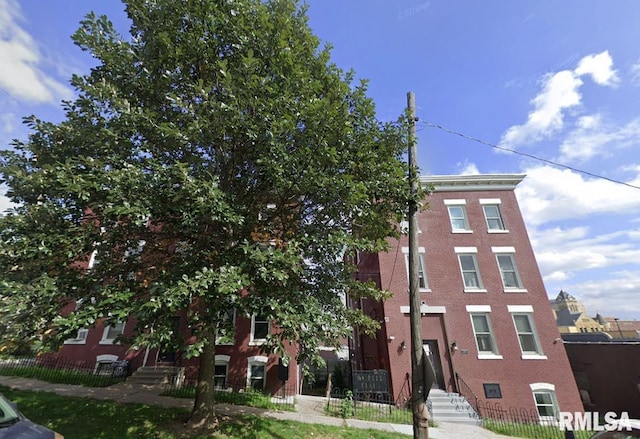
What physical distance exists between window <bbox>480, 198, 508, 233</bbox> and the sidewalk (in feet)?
35.8

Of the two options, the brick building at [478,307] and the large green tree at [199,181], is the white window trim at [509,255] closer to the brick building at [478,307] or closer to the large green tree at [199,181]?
the brick building at [478,307]

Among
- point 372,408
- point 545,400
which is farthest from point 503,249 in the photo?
point 372,408

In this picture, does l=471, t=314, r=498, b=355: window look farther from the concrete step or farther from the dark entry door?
the concrete step

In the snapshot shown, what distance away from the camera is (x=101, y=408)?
10.2 meters

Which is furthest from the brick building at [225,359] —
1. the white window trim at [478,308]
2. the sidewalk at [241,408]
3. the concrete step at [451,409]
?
the white window trim at [478,308]

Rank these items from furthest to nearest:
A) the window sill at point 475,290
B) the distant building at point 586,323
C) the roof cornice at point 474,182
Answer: the distant building at point 586,323 → the roof cornice at point 474,182 → the window sill at point 475,290

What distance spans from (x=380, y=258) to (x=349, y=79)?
35.5ft

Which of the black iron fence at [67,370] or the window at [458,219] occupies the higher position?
the window at [458,219]

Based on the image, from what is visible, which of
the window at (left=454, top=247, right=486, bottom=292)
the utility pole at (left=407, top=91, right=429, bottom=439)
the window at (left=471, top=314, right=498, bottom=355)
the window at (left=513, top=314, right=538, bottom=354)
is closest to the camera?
the utility pole at (left=407, top=91, right=429, bottom=439)

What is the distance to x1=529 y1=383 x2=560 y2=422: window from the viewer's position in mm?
14555

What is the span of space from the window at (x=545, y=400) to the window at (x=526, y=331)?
4.42ft

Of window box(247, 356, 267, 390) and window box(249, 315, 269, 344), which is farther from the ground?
window box(249, 315, 269, 344)

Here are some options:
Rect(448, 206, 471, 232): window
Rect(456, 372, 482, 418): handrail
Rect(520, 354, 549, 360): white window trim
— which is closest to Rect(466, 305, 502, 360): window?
Rect(520, 354, 549, 360): white window trim

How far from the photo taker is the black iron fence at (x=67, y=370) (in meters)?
13.9
